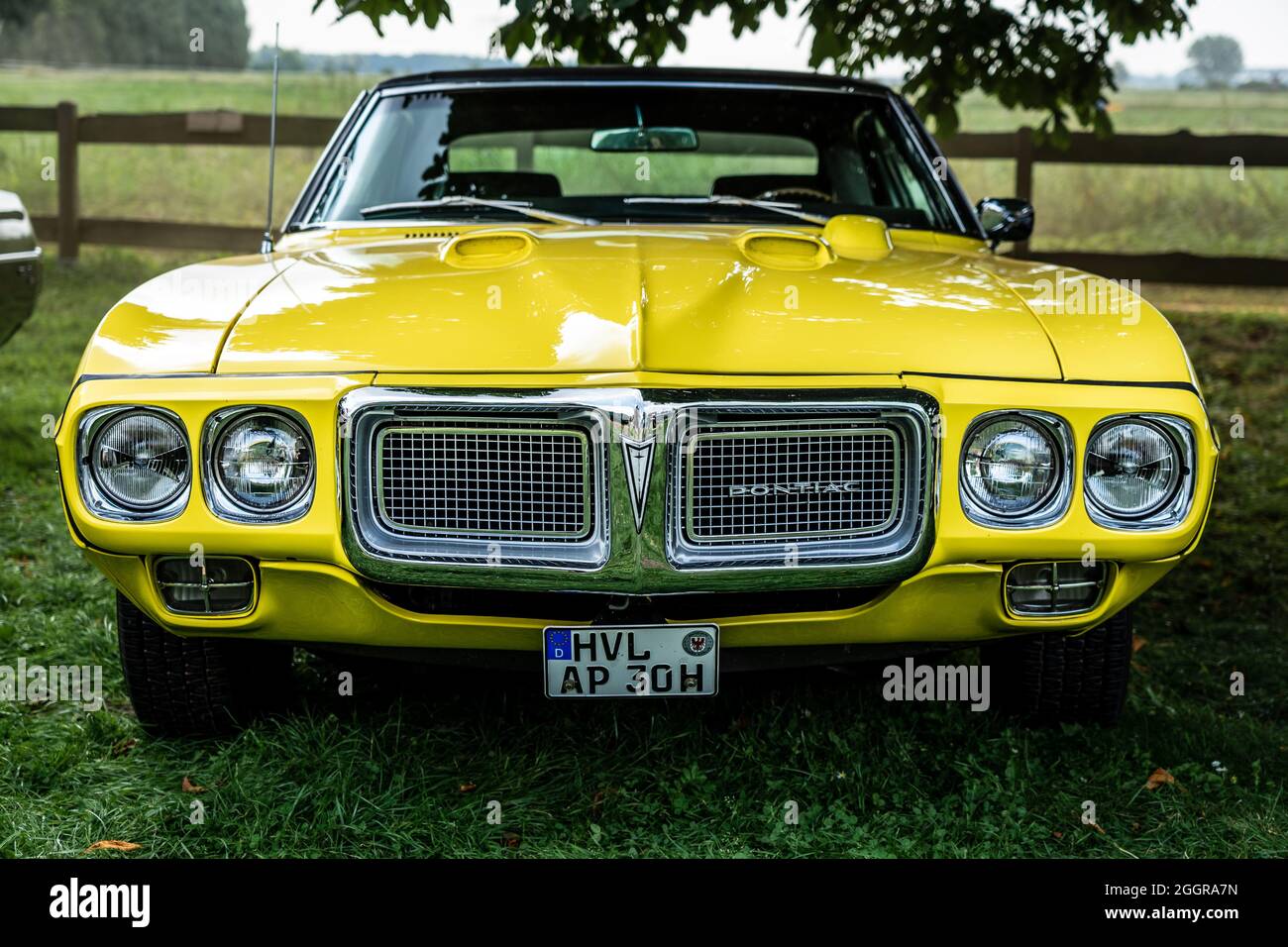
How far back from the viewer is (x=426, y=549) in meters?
2.49

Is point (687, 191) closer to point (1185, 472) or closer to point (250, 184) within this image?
point (1185, 472)

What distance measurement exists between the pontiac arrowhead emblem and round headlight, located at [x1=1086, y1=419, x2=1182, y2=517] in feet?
2.82

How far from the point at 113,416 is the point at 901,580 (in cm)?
152

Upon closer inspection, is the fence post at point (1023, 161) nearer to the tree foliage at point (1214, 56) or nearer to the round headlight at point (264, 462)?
the round headlight at point (264, 462)

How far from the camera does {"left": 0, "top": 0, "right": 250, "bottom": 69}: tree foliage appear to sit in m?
44.4

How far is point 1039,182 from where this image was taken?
1670cm

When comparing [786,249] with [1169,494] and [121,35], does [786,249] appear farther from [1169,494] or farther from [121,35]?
[121,35]

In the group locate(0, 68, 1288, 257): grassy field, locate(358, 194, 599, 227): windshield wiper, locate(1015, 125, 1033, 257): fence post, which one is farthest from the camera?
locate(0, 68, 1288, 257): grassy field

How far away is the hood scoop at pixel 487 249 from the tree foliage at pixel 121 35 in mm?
41648

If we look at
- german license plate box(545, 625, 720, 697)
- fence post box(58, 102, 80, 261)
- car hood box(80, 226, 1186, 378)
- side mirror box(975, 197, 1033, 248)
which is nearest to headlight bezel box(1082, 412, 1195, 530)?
car hood box(80, 226, 1186, 378)

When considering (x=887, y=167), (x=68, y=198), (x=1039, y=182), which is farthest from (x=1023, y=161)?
(x=68, y=198)

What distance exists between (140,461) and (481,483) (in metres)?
0.65

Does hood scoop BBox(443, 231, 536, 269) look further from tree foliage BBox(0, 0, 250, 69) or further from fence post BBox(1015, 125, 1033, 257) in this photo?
tree foliage BBox(0, 0, 250, 69)

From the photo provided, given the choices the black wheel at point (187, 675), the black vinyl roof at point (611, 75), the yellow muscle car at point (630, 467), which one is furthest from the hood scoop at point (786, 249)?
the black wheel at point (187, 675)
